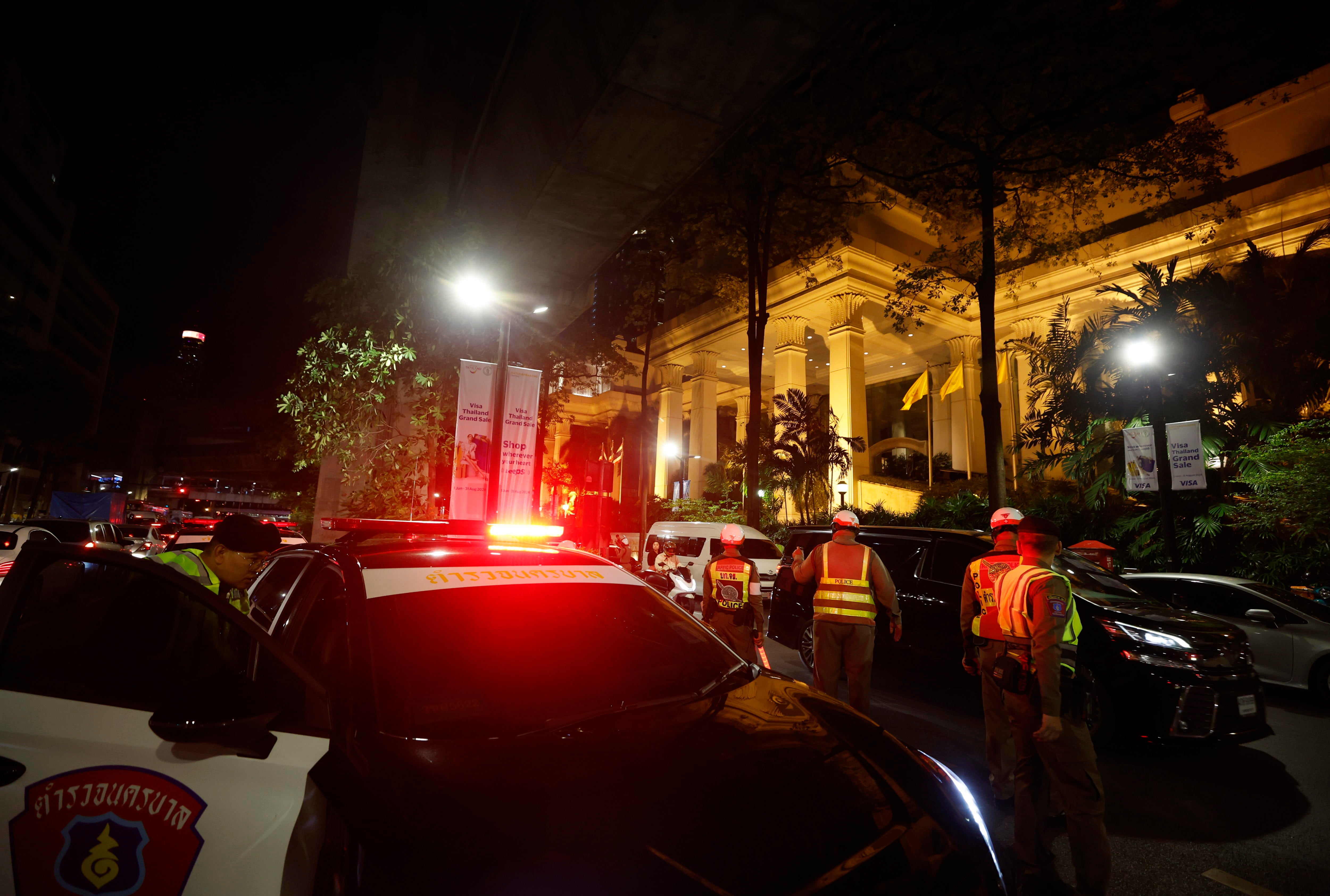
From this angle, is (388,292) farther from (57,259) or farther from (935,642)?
(57,259)

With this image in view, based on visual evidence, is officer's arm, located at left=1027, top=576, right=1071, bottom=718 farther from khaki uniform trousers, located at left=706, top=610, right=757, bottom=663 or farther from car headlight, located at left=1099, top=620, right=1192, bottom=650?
khaki uniform trousers, located at left=706, top=610, right=757, bottom=663

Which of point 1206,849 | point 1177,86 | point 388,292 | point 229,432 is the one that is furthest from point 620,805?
point 229,432

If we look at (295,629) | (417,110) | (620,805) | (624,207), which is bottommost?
(620,805)

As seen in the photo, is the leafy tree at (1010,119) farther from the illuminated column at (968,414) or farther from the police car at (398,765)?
the illuminated column at (968,414)

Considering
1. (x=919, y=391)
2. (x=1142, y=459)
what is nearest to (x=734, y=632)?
(x=1142, y=459)

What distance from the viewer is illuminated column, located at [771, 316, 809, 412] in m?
28.8

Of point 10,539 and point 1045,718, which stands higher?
point 10,539

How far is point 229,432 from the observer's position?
53.4 meters

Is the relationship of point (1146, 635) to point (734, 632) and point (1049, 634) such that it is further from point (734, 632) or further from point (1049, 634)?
point (734, 632)

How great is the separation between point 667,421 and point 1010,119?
26.3 m

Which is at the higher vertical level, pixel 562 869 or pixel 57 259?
pixel 57 259

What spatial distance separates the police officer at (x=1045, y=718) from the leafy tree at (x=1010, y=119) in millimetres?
10032

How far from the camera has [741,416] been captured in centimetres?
4188

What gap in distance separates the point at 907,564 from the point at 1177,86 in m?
13.5
